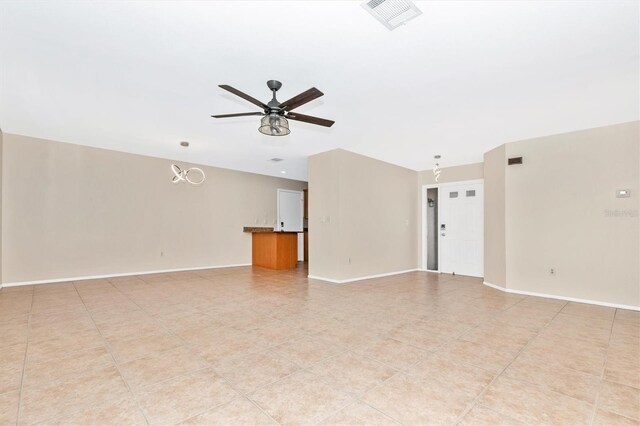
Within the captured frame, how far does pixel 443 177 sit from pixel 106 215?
7.78 m

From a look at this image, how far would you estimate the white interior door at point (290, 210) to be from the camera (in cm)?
962

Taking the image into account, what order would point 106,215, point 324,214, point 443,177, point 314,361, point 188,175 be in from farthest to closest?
point 188,175 < point 443,177 < point 106,215 < point 324,214 < point 314,361

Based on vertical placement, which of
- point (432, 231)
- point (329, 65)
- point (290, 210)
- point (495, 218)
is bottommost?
point (432, 231)

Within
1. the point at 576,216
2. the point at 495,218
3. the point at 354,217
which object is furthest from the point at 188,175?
the point at 576,216

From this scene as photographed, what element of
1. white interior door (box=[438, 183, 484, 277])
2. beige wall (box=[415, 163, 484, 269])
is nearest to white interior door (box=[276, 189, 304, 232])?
beige wall (box=[415, 163, 484, 269])

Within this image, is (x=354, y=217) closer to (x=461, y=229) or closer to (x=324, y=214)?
(x=324, y=214)

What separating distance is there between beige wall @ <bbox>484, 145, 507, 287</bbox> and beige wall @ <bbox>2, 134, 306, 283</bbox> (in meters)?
6.07

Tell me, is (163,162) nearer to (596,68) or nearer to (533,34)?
(533,34)

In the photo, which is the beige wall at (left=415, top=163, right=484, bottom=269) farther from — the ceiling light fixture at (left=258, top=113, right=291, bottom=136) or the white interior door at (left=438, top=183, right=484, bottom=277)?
the ceiling light fixture at (left=258, top=113, right=291, bottom=136)

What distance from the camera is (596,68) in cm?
294

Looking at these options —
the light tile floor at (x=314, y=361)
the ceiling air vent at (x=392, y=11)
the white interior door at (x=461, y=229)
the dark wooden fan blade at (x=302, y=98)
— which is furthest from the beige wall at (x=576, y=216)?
the dark wooden fan blade at (x=302, y=98)

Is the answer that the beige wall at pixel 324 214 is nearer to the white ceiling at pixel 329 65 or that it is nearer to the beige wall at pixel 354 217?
the beige wall at pixel 354 217

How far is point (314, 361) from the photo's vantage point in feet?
8.34

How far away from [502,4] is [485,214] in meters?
4.68
